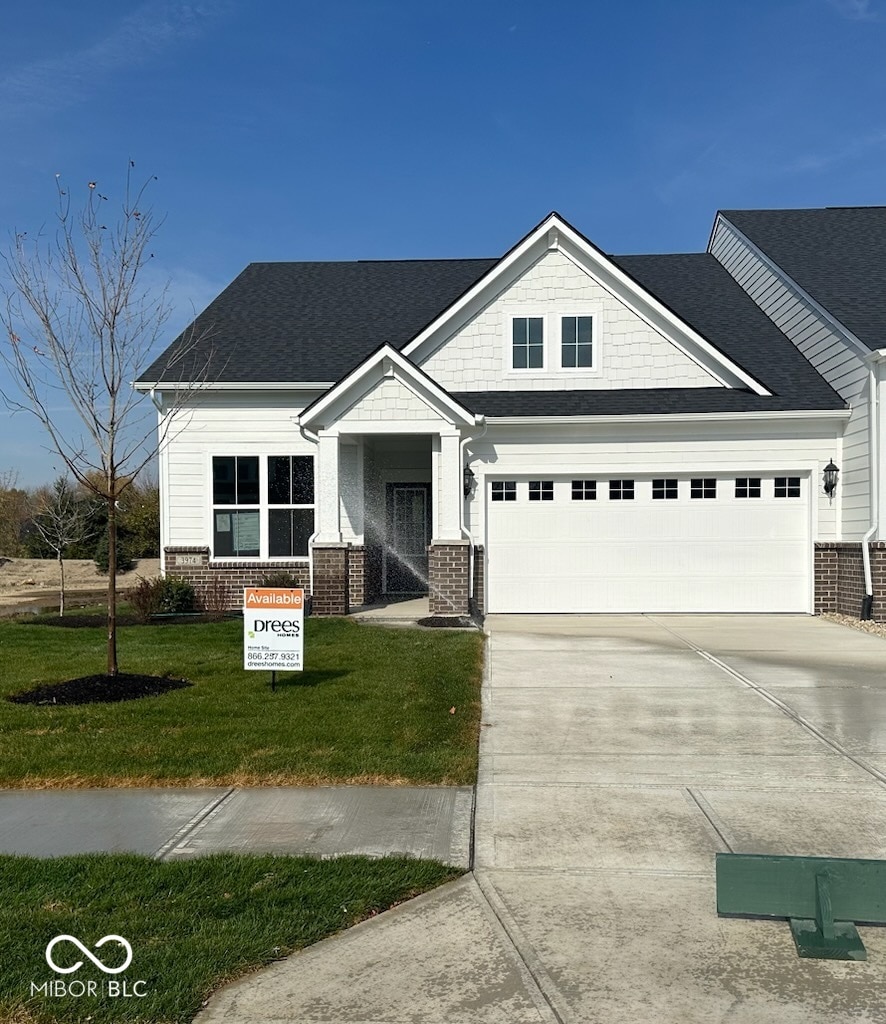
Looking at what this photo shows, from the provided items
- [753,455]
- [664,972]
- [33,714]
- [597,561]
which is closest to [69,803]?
[33,714]

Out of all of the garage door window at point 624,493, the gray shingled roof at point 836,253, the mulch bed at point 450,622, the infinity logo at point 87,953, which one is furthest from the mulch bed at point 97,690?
the gray shingled roof at point 836,253

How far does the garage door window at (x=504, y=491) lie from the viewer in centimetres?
1628

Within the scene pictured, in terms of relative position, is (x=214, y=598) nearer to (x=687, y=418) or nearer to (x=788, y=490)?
(x=687, y=418)

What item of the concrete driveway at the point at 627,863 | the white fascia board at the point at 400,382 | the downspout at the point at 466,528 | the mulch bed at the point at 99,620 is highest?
the white fascia board at the point at 400,382

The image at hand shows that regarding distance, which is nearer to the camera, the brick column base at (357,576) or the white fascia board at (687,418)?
the white fascia board at (687,418)

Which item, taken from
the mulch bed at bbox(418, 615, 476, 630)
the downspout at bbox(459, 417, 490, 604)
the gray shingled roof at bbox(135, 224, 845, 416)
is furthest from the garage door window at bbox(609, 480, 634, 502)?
the mulch bed at bbox(418, 615, 476, 630)

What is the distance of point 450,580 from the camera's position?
580 inches

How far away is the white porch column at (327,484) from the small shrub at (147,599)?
3148mm

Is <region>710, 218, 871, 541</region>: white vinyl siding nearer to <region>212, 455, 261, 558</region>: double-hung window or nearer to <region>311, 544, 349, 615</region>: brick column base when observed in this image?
<region>311, 544, 349, 615</region>: brick column base

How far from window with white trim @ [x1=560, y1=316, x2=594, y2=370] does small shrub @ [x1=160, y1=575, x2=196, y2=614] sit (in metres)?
7.97

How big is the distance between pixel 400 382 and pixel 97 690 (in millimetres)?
7680

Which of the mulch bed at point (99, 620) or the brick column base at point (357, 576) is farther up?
the brick column base at point (357, 576)

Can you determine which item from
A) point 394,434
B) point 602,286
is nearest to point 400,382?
point 394,434

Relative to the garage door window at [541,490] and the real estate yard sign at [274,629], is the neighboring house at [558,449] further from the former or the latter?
the real estate yard sign at [274,629]
